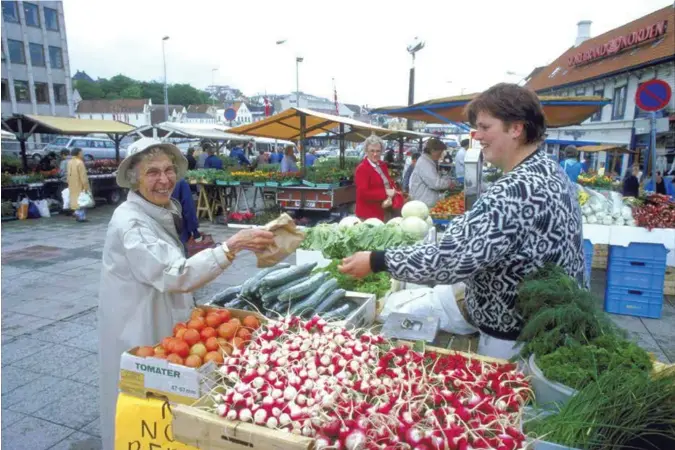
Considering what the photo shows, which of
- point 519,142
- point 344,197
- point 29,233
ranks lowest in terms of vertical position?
point 29,233

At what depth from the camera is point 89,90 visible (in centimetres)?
10138

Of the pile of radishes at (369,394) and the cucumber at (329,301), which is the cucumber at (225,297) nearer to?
the cucumber at (329,301)

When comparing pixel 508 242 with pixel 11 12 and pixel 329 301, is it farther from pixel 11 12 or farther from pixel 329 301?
pixel 11 12

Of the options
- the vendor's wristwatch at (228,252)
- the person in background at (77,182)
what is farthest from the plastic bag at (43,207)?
the vendor's wristwatch at (228,252)

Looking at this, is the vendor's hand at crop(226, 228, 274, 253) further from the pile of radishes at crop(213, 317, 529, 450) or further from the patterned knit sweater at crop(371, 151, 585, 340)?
the patterned knit sweater at crop(371, 151, 585, 340)

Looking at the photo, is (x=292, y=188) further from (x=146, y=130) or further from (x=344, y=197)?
(x=146, y=130)

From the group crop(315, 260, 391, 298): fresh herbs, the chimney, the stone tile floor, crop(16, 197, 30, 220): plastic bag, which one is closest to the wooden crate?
the stone tile floor

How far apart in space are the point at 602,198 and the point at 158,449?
601 centimetres

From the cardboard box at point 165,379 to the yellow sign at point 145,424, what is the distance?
41 millimetres

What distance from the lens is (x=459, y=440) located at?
1.43 metres

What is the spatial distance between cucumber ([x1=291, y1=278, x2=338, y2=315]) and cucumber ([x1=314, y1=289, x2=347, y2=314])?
0.08 feet

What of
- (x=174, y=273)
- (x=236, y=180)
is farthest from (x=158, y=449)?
(x=236, y=180)

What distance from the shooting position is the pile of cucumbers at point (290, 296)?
258cm

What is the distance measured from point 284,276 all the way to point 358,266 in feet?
2.62
